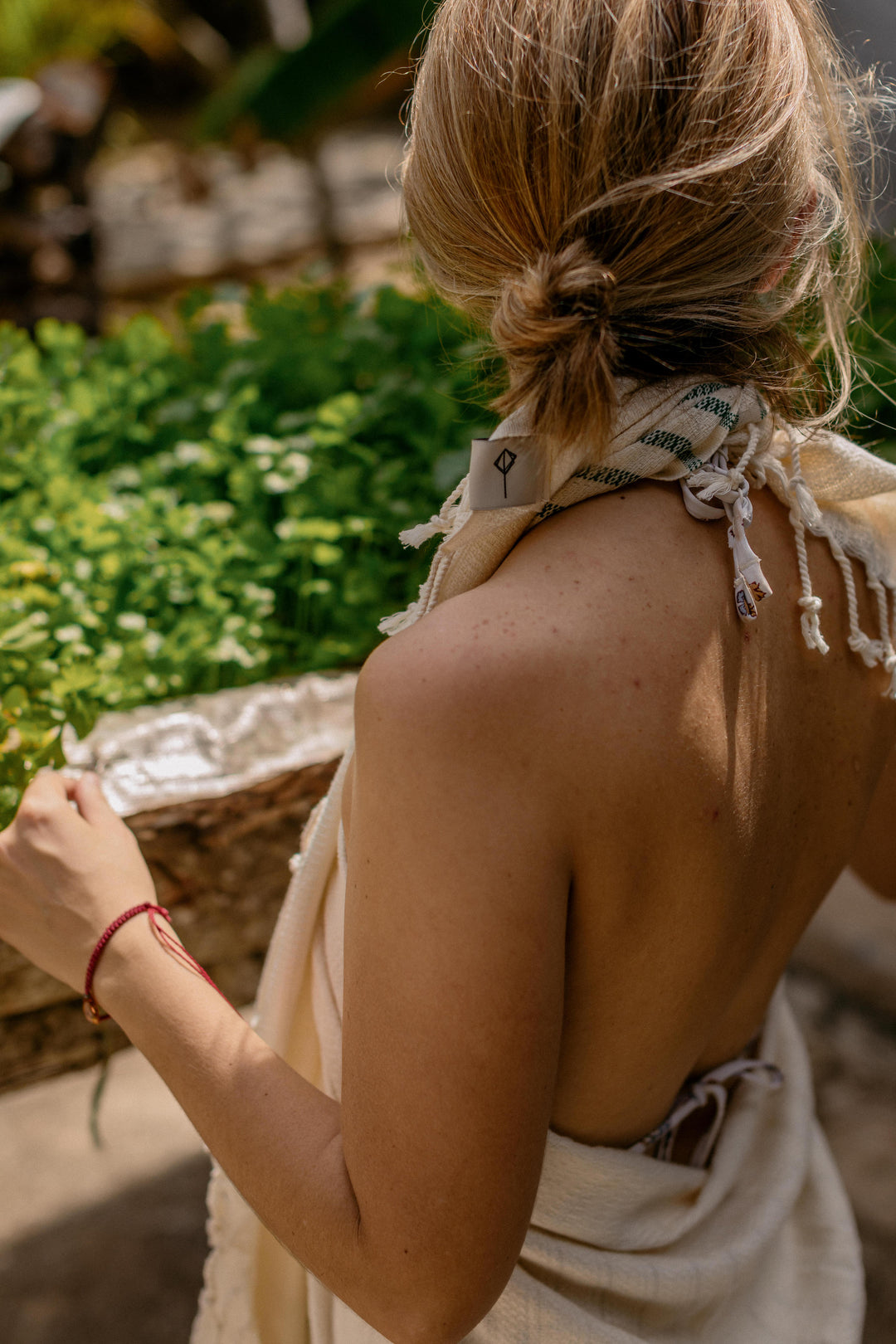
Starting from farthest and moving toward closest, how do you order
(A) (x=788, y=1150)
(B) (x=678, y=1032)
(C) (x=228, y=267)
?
1. (C) (x=228, y=267)
2. (A) (x=788, y=1150)
3. (B) (x=678, y=1032)

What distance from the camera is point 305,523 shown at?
2178 millimetres

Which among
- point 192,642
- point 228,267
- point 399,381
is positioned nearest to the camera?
point 192,642

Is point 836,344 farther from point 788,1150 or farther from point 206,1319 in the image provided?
point 206,1319

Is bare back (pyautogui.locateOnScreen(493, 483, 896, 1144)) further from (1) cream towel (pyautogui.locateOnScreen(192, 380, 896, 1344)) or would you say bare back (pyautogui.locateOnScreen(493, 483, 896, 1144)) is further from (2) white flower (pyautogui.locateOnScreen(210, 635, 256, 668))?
(2) white flower (pyautogui.locateOnScreen(210, 635, 256, 668))

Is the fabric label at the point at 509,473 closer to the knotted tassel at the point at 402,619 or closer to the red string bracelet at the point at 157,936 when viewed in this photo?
the knotted tassel at the point at 402,619

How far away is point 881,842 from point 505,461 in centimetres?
81

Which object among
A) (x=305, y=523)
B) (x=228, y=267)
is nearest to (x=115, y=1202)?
(x=305, y=523)

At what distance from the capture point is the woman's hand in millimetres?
1092

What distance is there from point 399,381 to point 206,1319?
201cm

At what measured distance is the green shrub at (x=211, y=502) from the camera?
1.98 m

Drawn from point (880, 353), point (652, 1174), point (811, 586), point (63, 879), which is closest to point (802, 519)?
point (811, 586)

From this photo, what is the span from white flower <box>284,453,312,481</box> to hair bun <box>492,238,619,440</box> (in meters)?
1.53

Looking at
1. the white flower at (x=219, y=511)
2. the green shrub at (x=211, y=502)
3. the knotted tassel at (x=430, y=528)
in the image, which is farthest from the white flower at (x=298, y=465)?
the knotted tassel at (x=430, y=528)

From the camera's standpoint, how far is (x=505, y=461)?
0.90 meters
